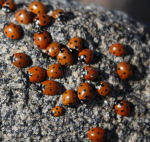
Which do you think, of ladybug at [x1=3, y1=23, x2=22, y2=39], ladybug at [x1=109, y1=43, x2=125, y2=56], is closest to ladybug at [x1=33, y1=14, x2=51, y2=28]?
ladybug at [x1=3, y1=23, x2=22, y2=39]

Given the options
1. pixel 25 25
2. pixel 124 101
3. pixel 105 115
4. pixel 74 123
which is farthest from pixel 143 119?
pixel 25 25

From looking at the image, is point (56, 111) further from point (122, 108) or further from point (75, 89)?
point (122, 108)

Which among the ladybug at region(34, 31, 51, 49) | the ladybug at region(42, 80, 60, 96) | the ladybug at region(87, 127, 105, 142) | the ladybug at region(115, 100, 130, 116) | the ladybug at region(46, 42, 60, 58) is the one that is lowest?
the ladybug at region(87, 127, 105, 142)

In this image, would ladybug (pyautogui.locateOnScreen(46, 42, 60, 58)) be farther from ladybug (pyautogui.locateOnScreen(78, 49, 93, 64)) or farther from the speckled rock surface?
ladybug (pyautogui.locateOnScreen(78, 49, 93, 64))

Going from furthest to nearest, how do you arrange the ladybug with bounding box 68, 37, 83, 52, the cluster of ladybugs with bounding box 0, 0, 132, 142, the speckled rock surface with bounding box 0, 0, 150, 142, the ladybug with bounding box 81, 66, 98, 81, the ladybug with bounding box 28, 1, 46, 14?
the ladybug with bounding box 28, 1, 46, 14
the ladybug with bounding box 68, 37, 83, 52
the ladybug with bounding box 81, 66, 98, 81
the cluster of ladybugs with bounding box 0, 0, 132, 142
the speckled rock surface with bounding box 0, 0, 150, 142

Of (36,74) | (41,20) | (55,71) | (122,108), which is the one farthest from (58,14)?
(122,108)

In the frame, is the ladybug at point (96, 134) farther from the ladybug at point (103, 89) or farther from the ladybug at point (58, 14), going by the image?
the ladybug at point (58, 14)

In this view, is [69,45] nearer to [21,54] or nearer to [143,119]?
[21,54]

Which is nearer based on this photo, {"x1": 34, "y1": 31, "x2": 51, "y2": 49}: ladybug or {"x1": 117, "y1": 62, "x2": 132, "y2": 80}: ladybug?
{"x1": 34, "y1": 31, "x2": 51, "y2": 49}: ladybug
